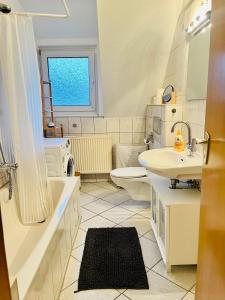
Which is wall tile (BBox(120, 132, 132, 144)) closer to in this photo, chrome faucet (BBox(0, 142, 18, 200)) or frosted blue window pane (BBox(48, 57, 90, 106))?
frosted blue window pane (BBox(48, 57, 90, 106))

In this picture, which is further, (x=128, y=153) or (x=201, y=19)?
(x=128, y=153)

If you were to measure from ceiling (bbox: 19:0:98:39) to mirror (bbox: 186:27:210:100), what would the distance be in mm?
1372

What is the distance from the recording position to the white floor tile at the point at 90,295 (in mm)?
1459

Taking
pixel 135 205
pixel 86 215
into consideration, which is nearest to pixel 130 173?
pixel 135 205

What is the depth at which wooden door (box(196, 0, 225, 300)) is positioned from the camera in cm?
77

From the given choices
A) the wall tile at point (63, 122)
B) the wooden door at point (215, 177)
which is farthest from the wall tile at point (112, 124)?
the wooden door at point (215, 177)

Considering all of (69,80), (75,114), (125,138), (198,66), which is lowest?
(125,138)

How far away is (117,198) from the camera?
9.71 feet

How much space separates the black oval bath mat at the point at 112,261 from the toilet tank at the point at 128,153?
3.94 ft

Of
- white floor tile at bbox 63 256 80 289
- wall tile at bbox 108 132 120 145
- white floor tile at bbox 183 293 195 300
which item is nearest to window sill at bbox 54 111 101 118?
wall tile at bbox 108 132 120 145

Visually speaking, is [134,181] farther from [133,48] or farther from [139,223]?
[133,48]

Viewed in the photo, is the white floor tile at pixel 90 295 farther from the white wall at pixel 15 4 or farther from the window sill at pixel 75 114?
the white wall at pixel 15 4

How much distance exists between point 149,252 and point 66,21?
8.93 ft

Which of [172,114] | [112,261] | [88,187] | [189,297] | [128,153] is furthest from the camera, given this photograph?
[88,187]
